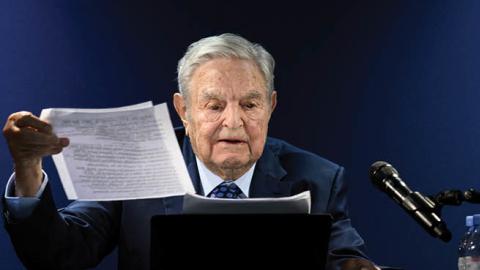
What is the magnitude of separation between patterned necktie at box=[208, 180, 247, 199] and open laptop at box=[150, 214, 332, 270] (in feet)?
2.29

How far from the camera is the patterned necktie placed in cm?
246

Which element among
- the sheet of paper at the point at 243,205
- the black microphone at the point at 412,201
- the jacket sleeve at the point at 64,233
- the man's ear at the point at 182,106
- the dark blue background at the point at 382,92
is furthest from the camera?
the dark blue background at the point at 382,92

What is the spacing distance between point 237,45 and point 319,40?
33.5 inches

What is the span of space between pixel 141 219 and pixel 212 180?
0.25 meters

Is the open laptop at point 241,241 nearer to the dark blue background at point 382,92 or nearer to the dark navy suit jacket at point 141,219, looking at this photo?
the dark navy suit jacket at point 141,219

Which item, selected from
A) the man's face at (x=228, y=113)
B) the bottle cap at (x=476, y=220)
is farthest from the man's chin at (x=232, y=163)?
the bottle cap at (x=476, y=220)

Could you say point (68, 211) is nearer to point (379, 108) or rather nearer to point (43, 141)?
point (43, 141)

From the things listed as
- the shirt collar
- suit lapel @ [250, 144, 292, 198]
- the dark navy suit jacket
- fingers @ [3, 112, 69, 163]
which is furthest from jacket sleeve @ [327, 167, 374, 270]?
fingers @ [3, 112, 69, 163]

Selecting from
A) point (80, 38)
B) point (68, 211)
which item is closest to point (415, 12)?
point (80, 38)

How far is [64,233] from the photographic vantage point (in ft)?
7.02

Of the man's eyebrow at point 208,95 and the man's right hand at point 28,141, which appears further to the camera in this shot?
the man's eyebrow at point 208,95

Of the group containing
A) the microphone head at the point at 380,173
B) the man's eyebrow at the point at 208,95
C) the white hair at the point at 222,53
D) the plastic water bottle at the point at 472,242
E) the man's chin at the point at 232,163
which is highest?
the white hair at the point at 222,53

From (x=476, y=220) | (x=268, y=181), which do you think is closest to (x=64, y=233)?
(x=268, y=181)

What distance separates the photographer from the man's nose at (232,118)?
2365 millimetres
